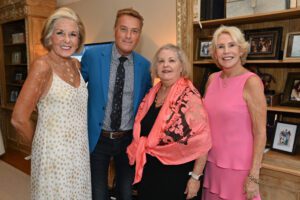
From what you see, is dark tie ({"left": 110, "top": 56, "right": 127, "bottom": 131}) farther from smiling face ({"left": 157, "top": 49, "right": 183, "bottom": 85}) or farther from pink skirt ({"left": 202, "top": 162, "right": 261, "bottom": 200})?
pink skirt ({"left": 202, "top": 162, "right": 261, "bottom": 200})

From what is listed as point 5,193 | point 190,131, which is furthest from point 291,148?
point 5,193

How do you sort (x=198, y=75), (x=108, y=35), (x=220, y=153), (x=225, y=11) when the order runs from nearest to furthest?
1. (x=220, y=153)
2. (x=225, y=11)
3. (x=198, y=75)
4. (x=108, y=35)

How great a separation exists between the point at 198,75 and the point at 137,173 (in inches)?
48.7

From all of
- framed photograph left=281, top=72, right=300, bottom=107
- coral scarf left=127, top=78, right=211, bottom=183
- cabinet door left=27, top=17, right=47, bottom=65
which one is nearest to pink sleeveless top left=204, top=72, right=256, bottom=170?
coral scarf left=127, top=78, right=211, bottom=183

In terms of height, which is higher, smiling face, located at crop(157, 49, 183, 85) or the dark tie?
smiling face, located at crop(157, 49, 183, 85)

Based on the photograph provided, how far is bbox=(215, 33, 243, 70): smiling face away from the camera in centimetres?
161

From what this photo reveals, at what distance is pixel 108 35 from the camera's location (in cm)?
344

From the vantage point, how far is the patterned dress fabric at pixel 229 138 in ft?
5.16

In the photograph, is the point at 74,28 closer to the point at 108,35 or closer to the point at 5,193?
the point at 108,35

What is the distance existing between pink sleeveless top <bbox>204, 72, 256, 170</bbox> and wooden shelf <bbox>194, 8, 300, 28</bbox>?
685mm

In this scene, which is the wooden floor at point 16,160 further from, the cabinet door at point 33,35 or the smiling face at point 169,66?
the smiling face at point 169,66

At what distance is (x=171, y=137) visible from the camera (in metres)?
1.57

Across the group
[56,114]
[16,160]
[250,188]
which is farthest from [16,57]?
[250,188]

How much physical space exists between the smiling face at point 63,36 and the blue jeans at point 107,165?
0.62 meters
